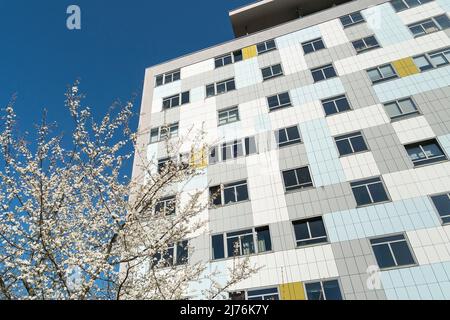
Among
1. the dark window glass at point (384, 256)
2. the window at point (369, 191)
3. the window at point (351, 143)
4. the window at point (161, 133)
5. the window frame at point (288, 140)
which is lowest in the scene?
the dark window glass at point (384, 256)

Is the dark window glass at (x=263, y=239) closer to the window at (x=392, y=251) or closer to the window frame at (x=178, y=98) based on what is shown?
the window at (x=392, y=251)

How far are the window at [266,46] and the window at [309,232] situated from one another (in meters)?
16.7

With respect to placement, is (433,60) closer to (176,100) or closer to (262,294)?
(262,294)

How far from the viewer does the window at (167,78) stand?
97.9 feet

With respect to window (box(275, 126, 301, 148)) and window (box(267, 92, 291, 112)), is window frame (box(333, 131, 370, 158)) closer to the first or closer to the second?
window (box(275, 126, 301, 148))

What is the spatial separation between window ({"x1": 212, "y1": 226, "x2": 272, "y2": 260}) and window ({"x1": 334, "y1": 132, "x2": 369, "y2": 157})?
6.99 meters

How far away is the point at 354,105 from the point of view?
70.1 feet

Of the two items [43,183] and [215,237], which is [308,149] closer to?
[215,237]

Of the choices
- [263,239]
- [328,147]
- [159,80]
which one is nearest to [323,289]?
[263,239]

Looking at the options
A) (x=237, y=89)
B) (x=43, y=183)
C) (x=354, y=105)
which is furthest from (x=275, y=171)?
(x=43, y=183)

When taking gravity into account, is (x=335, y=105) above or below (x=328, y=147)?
above

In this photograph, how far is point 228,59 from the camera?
95.1ft

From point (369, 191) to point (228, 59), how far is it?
17.7m

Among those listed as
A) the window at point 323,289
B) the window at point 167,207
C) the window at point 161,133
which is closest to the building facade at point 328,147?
the window at point 323,289
